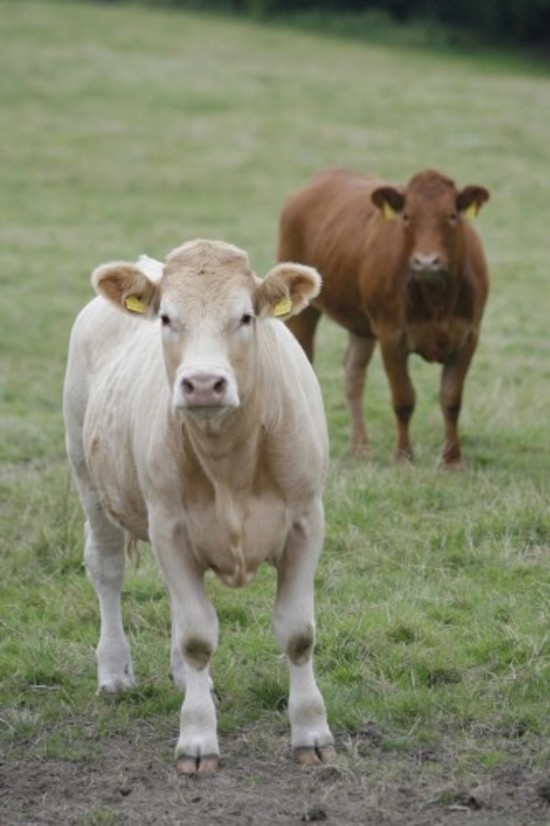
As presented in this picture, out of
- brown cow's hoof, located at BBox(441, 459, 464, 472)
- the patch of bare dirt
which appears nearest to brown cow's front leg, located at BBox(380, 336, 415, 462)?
brown cow's hoof, located at BBox(441, 459, 464, 472)

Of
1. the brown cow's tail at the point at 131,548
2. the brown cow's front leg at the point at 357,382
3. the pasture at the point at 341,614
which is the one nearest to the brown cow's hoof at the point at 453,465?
the pasture at the point at 341,614

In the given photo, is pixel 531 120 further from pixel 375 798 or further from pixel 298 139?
pixel 375 798

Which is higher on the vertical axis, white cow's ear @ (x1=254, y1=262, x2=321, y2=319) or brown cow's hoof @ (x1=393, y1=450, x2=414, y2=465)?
white cow's ear @ (x1=254, y1=262, x2=321, y2=319)

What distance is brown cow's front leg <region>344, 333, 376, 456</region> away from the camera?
11.0 m

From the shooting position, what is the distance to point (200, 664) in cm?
560

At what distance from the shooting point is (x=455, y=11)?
154 feet

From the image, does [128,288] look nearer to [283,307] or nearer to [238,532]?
[283,307]

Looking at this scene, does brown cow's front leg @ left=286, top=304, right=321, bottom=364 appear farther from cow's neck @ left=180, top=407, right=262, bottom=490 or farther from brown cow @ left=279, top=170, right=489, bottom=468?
cow's neck @ left=180, top=407, right=262, bottom=490

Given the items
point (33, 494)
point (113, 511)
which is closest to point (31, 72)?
point (33, 494)

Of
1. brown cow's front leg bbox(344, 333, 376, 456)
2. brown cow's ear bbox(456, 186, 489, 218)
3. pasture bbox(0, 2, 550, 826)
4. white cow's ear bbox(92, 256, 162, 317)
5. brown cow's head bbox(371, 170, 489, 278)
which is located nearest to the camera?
pasture bbox(0, 2, 550, 826)

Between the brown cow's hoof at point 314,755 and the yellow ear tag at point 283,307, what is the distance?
4.76ft

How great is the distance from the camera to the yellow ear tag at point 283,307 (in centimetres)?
548

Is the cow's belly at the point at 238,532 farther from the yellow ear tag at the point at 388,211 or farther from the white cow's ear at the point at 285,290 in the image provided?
the yellow ear tag at the point at 388,211

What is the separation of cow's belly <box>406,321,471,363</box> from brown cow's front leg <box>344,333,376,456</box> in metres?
0.77
